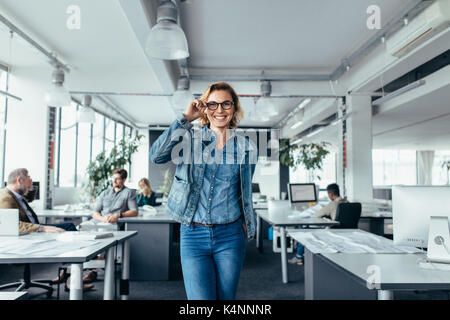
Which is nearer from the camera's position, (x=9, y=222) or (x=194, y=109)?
(x=194, y=109)

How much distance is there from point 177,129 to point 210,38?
420cm

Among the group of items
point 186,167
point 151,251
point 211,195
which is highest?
point 186,167

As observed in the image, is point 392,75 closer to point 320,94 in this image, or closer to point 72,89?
Answer: point 320,94

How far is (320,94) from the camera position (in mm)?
7285

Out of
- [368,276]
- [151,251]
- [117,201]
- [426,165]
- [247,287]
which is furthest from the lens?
[426,165]

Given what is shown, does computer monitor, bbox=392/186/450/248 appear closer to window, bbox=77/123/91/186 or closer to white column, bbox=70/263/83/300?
white column, bbox=70/263/83/300

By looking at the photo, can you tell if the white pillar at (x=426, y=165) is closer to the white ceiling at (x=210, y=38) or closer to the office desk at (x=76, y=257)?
the white ceiling at (x=210, y=38)

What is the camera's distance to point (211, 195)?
64.9 inches

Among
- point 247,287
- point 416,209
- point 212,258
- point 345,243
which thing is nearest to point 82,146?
point 247,287

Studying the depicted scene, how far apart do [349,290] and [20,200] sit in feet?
11.1

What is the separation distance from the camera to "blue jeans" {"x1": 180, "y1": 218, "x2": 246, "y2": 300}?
1591 mm

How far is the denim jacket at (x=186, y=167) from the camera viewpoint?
1.64 meters

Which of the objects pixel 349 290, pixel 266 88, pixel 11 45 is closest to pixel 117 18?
pixel 11 45

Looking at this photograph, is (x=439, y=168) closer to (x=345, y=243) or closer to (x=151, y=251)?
(x=151, y=251)
